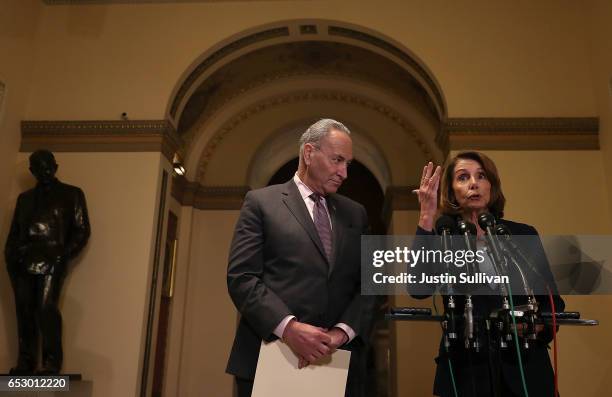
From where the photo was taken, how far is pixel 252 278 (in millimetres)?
2172

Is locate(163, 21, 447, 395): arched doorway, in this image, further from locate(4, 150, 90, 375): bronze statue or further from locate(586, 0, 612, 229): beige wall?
locate(4, 150, 90, 375): bronze statue

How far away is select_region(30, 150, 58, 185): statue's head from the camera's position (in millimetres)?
5766

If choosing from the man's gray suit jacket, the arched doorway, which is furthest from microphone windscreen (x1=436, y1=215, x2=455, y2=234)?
the arched doorway

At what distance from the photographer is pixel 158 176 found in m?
6.21

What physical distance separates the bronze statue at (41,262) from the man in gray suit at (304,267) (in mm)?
3887

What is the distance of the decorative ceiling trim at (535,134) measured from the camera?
234 inches

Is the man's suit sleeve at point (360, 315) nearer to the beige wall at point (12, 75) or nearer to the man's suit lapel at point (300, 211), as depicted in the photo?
the man's suit lapel at point (300, 211)

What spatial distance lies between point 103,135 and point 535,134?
190 inches

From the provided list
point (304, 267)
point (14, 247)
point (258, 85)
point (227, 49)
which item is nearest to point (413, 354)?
point (258, 85)

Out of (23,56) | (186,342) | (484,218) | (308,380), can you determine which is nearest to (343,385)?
(308,380)

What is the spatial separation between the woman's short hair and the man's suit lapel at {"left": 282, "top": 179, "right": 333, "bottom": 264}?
20.6 inches

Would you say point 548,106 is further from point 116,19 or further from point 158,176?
point 116,19

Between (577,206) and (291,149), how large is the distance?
6.01 m

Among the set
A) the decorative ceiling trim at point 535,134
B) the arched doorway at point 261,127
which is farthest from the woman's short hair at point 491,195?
the arched doorway at point 261,127
